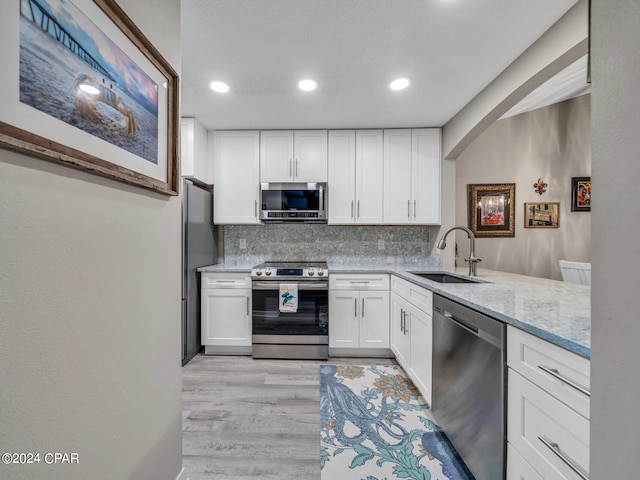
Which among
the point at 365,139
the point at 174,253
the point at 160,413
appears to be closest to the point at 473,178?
the point at 365,139

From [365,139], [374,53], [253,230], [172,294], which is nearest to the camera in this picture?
[172,294]

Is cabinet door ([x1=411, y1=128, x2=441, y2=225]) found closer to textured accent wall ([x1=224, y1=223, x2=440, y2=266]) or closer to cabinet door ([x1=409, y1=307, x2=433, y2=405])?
textured accent wall ([x1=224, y1=223, x2=440, y2=266])

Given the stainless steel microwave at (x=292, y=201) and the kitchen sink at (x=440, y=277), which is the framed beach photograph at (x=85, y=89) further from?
the kitchen sink at (x=440, y=277)

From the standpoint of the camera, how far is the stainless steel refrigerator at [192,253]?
2.63 meters

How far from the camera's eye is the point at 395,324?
2668 mm

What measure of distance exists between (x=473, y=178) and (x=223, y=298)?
340 centimetres

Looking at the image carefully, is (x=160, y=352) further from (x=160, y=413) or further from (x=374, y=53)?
(x=374, y=53)

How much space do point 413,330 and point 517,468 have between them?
1.15 meters

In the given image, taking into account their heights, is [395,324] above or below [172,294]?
below

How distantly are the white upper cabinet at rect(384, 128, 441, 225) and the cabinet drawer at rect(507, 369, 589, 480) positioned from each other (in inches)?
→ 86.6

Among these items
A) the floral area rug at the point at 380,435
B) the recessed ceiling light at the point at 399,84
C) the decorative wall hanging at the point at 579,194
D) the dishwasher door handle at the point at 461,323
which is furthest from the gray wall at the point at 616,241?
the decorative wall hanging at the point at 579,194

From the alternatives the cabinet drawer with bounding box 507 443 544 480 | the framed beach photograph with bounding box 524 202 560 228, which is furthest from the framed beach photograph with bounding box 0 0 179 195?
the framed beach photograph with bounding box 524 202 560 228

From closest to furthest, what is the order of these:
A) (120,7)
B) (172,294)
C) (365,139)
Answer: (120,7) → (172,294) → (365,139)

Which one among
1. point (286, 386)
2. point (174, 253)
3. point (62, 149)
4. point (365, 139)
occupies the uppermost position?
point (365, 139)
